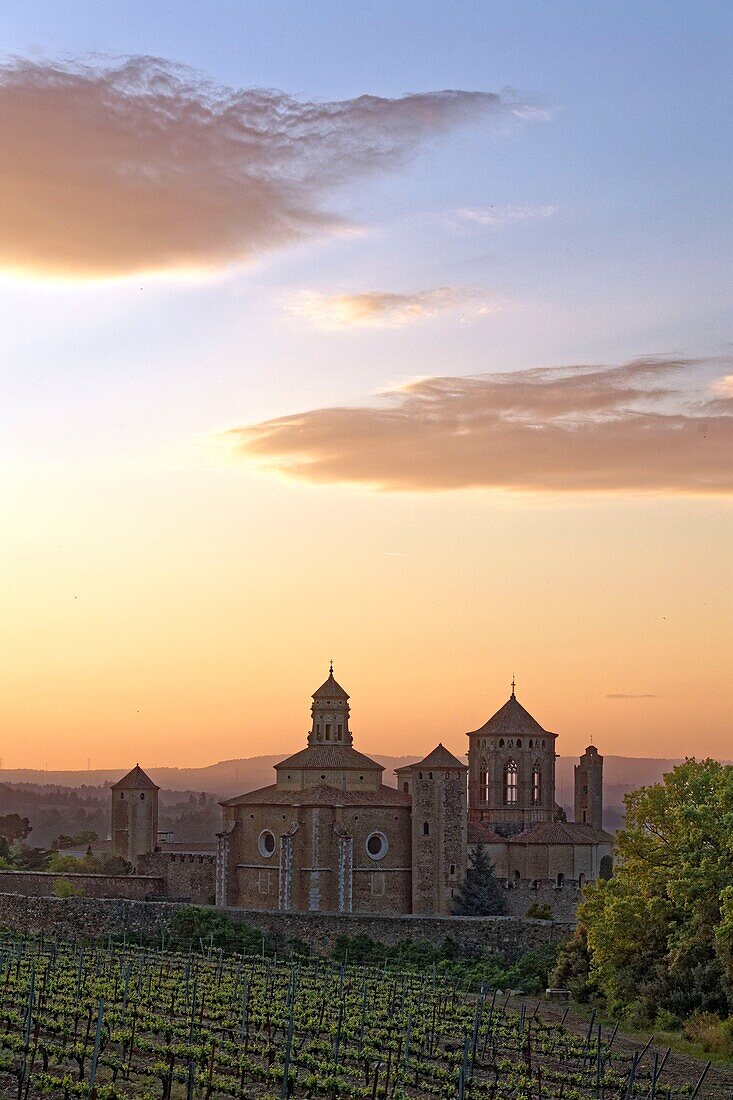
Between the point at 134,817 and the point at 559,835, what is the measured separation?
872 inches

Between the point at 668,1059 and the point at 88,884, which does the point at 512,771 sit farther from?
the point at 668,1059

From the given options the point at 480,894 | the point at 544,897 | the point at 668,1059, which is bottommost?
the point at 668,1059

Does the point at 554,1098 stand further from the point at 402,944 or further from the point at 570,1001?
the point at 402,944

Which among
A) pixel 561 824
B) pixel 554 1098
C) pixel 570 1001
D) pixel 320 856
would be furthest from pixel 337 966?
pixel 561 824

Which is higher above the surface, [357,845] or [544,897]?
[357,845]

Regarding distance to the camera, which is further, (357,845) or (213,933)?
(357,845)

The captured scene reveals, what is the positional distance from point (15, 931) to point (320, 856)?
14626 millimetres

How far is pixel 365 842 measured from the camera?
67125 millimetres

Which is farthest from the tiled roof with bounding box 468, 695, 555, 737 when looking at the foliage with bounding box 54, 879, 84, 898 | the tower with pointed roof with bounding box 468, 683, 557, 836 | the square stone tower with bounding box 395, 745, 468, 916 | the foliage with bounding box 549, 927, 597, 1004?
the foliage with bounding box 549, 927, 597, 1004

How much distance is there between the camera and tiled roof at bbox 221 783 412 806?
67500 mm

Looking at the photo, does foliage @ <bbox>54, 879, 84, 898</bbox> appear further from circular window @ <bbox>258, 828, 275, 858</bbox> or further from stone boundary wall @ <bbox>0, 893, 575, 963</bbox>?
circular window @ <bbox>258, 828, 275, 858</bbox>

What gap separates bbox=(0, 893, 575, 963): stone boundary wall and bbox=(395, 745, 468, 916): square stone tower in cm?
1191

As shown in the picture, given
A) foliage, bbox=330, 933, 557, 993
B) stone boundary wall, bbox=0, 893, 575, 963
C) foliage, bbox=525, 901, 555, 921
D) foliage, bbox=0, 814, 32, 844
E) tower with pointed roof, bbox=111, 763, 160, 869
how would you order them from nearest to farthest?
foliage, bbox=330, 933, 557, 993 < stone boundary wall, bbox=0, 893, 575, 963 < foliage, bbox=525, 901, 555, 921 < tower with pointed roof, bbox=111, 763, 160, 869 < foliage, bbox=0, 814, 32, 844

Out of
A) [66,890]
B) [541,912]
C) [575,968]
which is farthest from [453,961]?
[66,890]
